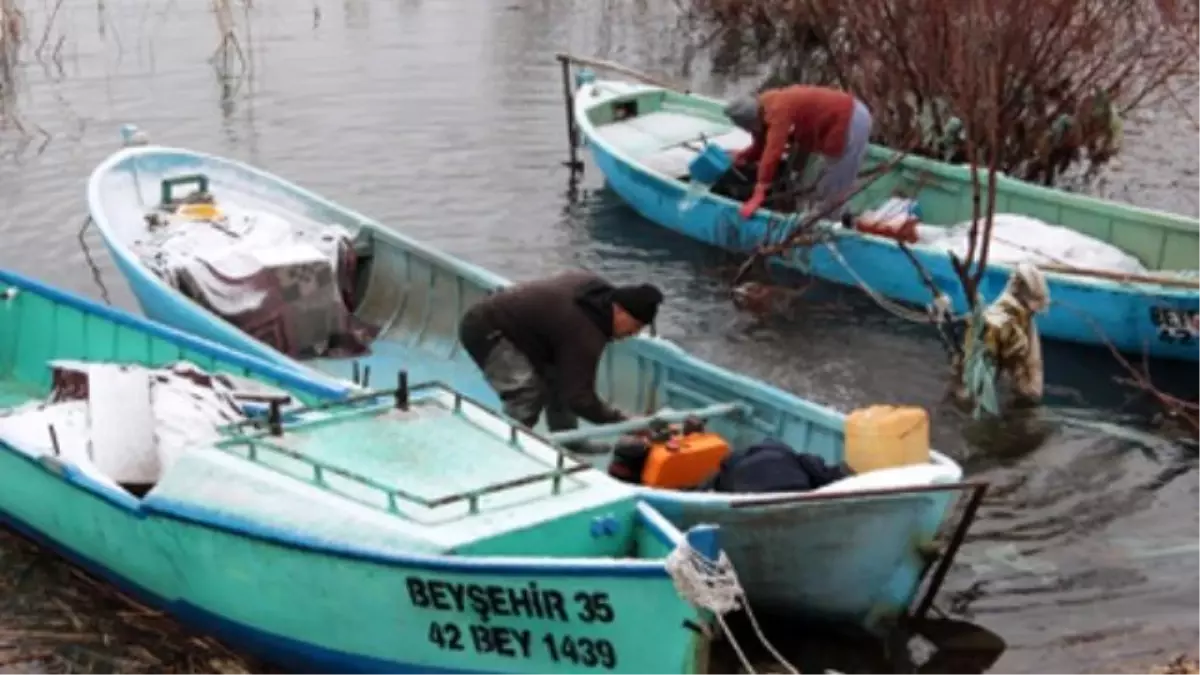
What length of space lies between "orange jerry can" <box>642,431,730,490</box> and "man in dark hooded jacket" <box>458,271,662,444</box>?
0.72 m

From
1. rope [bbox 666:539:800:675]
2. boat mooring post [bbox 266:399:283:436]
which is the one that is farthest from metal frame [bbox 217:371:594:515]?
rope [bbox 666:539:800:675]

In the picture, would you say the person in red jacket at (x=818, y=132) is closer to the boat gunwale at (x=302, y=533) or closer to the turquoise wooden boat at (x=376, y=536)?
the boat gunwale at (x=302, y=533)

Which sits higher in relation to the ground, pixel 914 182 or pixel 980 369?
pixel 914 182

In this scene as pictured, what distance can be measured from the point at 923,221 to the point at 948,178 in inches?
18.6

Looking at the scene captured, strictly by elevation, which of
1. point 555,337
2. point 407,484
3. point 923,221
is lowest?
point 923,221

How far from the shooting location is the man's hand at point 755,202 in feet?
46.7

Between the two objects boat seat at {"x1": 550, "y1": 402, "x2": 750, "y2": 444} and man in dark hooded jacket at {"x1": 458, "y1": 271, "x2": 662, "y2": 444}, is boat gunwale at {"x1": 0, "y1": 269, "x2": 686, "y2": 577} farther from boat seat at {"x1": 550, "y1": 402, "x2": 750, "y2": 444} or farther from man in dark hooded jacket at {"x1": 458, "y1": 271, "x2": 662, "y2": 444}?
boat seat at {"x1": 550, "y1": 402, "x2": 750, "y2": 444}

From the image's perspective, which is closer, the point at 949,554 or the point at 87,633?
the point at 949,554

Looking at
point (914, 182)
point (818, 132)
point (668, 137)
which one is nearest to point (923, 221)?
point (914, 182)

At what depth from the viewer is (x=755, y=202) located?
14289 mm

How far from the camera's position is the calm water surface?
31.0 ft

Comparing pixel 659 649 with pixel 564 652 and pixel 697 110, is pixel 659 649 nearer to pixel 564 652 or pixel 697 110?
pixel 564 652

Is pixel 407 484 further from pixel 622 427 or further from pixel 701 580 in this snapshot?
pixel 701 580

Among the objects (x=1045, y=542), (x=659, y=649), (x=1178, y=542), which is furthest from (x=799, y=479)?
(x=1178, y=542)
